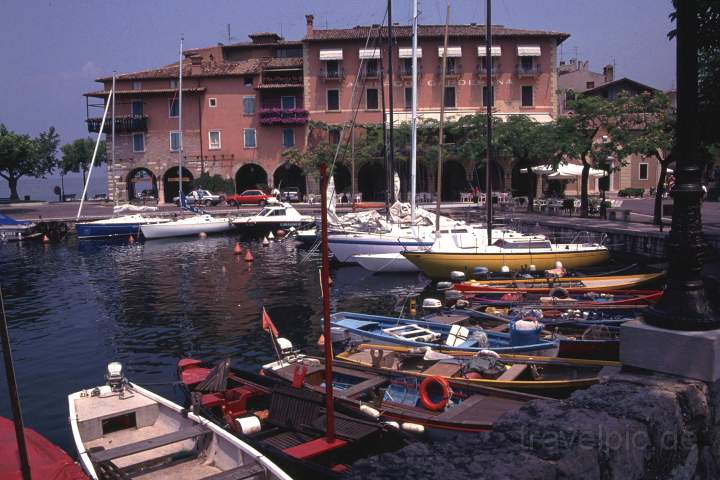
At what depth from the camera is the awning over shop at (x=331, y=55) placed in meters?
59.2

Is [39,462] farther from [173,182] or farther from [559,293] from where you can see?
[173,182]

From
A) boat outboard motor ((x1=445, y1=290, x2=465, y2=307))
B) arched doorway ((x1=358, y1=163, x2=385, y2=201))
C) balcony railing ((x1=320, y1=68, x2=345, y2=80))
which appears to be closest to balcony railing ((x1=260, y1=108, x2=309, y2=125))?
balcony railing ((x1=320, y1=68, x2=345, y2=80))

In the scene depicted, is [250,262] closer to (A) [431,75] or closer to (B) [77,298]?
(B) [77,298]

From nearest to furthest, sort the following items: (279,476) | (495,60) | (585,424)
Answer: (585,424) < (279,476) < (495,60)

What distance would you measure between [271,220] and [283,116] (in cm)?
1735

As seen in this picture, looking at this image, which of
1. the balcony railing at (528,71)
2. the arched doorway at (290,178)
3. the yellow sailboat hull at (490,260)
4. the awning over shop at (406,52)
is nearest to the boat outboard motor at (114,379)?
the yellow sailboat hull at (490,260)

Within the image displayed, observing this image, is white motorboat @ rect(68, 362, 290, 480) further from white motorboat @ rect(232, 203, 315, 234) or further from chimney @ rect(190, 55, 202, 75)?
chimney @ rect(190, 55, 202, 75)

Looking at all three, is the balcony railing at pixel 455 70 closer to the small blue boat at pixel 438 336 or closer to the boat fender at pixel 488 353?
the small blue boat at pixel 438 336

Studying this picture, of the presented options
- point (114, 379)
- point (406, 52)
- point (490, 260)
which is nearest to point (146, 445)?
point (114, 379)

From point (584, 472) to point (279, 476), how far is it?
5.24m

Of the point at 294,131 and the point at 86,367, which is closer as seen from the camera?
the point at 86,367

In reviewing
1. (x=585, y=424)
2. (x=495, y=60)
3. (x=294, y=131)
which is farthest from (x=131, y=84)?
(x=585, y=424)

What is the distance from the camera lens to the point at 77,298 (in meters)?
26.6

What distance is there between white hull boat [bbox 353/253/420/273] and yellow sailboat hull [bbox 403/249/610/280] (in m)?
2.44
